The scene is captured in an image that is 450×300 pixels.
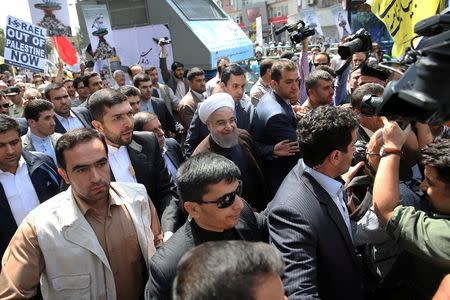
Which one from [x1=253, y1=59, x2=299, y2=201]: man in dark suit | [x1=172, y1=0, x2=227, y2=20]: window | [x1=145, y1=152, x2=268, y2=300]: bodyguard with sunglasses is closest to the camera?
[x1=145, y1=152, x2=268, y2=300]: bodyguard with sunglasses

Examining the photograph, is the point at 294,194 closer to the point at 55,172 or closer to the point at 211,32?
the point at 55,172

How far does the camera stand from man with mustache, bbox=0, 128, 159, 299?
1.73 m

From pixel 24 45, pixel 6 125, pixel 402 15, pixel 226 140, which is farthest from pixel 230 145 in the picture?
pixel 24 45

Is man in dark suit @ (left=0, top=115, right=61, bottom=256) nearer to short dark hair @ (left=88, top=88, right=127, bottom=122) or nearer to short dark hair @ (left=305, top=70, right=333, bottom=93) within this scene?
short dark hair @ (left=88, top=88, right=127, bottom=122)

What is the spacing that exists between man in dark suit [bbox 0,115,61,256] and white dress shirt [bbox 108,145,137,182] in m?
0.55

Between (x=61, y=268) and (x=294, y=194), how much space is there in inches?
42.6

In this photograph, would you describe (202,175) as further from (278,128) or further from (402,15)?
(402,15)

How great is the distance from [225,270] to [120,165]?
1862mm

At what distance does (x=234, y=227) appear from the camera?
5.97 ft

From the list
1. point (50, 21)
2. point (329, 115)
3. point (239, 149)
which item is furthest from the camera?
point (50, 21)

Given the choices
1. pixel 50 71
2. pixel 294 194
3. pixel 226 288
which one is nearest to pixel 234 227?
pixel 294 194

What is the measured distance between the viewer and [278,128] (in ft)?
10.6

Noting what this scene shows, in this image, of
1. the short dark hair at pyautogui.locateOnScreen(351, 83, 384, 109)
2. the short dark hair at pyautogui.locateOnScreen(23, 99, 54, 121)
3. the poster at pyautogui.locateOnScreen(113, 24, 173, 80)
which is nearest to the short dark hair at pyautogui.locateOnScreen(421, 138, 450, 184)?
the short dark hair at pyautogui.locateOnScreen(351, 83, 384, 109)

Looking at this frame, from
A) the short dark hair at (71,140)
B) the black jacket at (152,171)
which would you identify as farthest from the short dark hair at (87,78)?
the short dark hair at (71,140)
